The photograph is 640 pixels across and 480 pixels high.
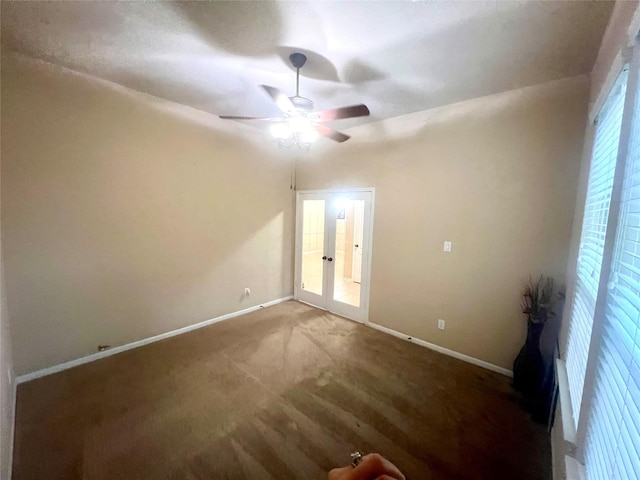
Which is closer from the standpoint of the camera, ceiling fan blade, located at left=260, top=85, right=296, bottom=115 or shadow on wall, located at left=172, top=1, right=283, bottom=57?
shadow on wall, located at left=172, top=1, right=283, bottom=57

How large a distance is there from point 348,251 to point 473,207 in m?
1.81

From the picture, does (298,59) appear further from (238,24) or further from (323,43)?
(238,24)

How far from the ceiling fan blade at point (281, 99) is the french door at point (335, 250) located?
1.80 meters

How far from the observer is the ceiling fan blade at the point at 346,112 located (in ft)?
6.56

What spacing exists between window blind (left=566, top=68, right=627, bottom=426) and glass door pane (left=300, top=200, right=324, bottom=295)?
309cm

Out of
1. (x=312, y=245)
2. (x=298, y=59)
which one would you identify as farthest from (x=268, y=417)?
(x=298, y=59)

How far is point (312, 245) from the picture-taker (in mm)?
4477

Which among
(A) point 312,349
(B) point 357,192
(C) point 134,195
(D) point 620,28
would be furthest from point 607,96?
(C) point 134,195

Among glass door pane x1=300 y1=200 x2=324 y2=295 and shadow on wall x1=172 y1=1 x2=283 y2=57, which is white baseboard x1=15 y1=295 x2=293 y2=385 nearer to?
glass door pane x1=300 y1=200 x2=324 y2=295

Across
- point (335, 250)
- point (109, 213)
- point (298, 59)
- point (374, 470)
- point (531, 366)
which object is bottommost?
point (531, 366)

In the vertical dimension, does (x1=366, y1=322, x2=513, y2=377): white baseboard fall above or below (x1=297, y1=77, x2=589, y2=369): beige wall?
below

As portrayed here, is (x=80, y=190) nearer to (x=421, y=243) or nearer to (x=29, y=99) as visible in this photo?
(x=29, y=99)

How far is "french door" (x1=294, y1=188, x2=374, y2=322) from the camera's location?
378cm

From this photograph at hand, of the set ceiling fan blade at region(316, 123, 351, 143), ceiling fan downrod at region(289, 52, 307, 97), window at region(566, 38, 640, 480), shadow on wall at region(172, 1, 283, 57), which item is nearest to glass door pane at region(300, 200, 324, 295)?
ceiling fan blade at region(316, 123, 351, 143)
